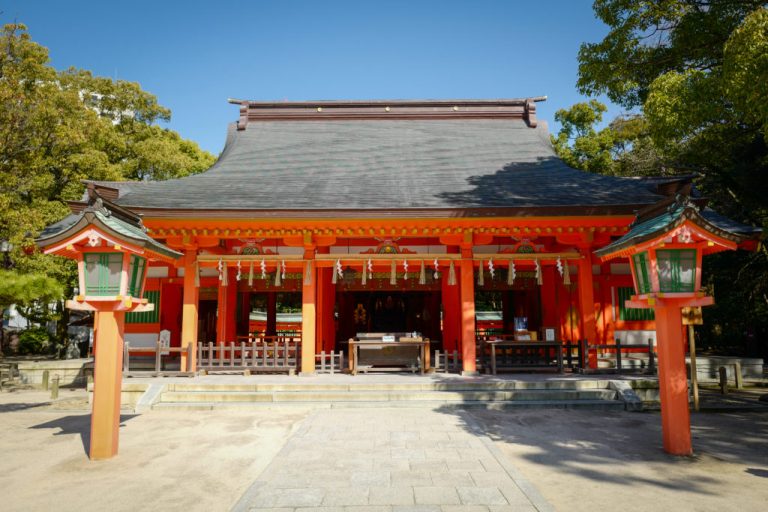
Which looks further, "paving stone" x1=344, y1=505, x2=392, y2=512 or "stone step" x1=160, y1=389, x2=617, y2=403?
"stone step" x1=160, y1=389, x2=617, y2=403

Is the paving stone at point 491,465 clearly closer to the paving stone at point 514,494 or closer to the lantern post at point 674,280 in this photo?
the paving stone at point 514,494

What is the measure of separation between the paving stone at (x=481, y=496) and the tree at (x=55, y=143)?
10.9m

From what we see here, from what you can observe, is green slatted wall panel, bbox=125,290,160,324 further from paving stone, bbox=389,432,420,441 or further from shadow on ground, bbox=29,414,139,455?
paving stone, bbox=389,432,420,441

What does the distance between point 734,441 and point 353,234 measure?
8.22 meters

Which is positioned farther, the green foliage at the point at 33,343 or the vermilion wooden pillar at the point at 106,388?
the green foliage at the point at 33,343

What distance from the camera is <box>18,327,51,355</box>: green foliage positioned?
2197 cm

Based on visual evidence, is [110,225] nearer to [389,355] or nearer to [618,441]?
[389,355]

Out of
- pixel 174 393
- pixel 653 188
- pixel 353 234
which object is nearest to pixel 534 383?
pixel 353 234

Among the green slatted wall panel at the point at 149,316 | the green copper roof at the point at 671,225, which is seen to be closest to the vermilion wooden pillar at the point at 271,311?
the green slatted wall panel at the point at 149,316

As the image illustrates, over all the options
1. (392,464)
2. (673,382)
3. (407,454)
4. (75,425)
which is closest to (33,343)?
(75,425)

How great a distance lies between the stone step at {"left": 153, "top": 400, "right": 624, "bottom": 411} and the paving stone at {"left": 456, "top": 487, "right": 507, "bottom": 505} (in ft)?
14.0

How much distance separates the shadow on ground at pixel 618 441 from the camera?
5.25 metres

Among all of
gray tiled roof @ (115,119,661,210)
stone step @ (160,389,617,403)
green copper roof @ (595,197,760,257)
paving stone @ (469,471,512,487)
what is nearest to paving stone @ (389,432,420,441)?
paving stone @ (469,471,512,487)

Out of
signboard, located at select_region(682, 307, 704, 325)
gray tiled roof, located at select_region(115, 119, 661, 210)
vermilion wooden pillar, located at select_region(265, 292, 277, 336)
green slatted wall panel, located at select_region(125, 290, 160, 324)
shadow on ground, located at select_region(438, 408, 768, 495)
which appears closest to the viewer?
shadow on ground, located at select_region(438, 408, 768, 495)
